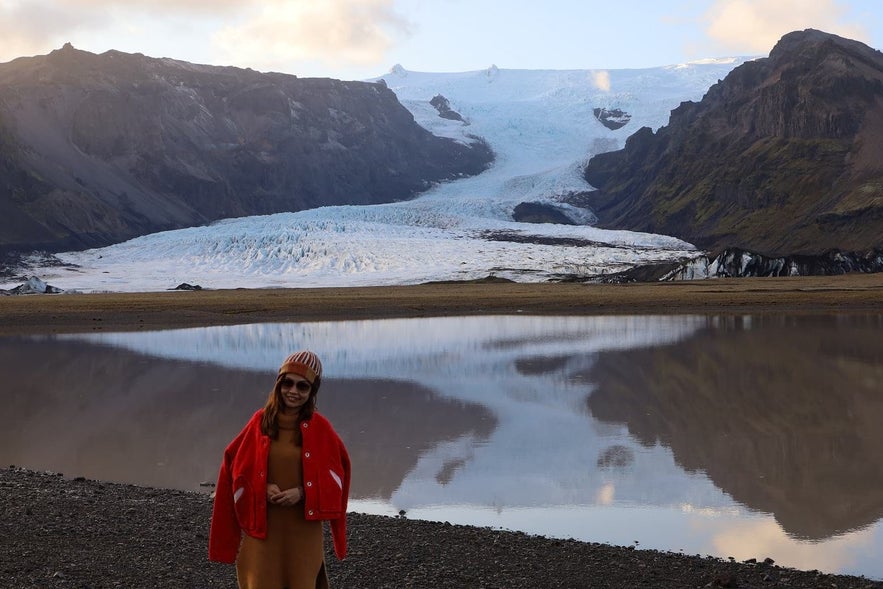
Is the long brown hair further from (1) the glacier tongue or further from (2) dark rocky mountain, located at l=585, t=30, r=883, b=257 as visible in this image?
(2) dark rocky mountain, located at l=585, t=30, r=883, b=257

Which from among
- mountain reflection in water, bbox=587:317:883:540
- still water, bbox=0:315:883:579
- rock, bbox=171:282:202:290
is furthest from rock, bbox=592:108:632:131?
mountain reflection in water, bbox=587:317:883:540

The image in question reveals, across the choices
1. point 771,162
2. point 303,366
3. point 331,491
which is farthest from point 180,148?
point 331,491

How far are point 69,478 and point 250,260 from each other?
55833 mm

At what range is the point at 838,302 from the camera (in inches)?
1587

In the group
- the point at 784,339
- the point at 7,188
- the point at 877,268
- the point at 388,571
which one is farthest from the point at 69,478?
the point at 7,188

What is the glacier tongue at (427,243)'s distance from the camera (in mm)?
62844

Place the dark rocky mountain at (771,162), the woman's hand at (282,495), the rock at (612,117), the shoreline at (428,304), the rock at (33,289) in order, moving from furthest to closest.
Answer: the rock at (612,117) < the dark rocky mountain at (771,162) < the rock at (33,289) < the shoreline at (428,304) < the woman's hand at (282,495)

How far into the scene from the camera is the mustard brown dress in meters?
4.51

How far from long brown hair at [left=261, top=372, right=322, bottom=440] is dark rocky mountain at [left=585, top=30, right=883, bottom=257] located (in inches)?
2850

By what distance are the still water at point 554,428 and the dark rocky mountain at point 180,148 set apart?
6795 cm

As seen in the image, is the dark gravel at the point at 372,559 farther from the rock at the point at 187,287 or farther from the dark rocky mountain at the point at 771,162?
the dark rocky mountain at the point at 771,162

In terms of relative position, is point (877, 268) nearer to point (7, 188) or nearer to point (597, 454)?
point (597, 454)

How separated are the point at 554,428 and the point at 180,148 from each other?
113 m

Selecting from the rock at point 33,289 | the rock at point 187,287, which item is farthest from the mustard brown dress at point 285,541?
the rock at point 33,289
